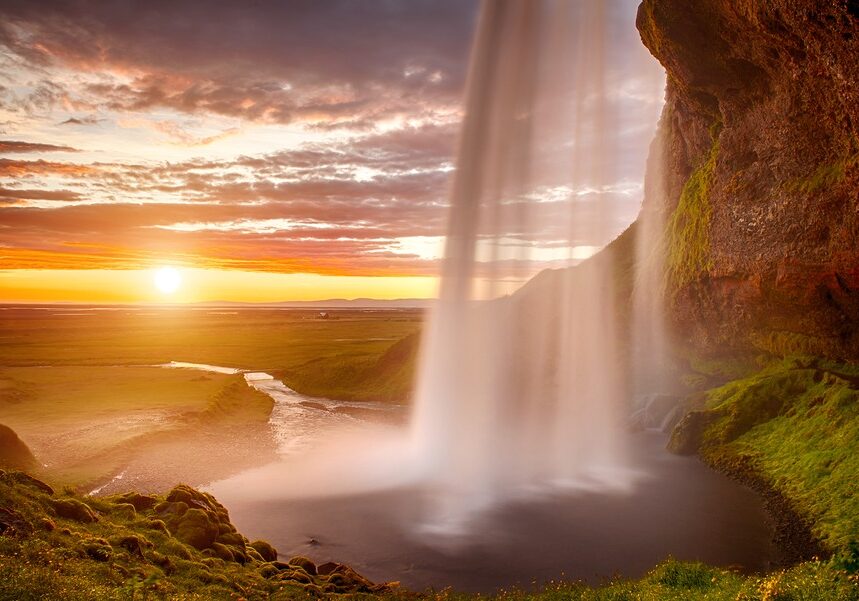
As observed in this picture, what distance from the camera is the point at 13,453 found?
30.1 m

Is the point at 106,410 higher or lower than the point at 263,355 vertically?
higher

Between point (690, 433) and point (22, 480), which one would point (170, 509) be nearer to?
point (22, 480)

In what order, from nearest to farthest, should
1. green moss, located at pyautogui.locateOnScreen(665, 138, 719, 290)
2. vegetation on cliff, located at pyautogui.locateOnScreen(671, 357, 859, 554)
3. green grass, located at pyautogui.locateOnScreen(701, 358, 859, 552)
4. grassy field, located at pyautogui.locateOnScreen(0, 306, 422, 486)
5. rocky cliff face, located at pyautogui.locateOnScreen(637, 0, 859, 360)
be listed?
green grass, located at pyautogui.locateOnScreen(701, 358, 859, 552), vegetation on cliff, located at pyautogui.locateOnScreen(671, 357, 859, 554), rocky cliff face, located at pyautogui.locateOnScreen(637, 0, 859, 360), grassy field, located at pyautogui.locateOnScreen(0, 306, 422, 486), green moss, located at pyautogui.locateOnScreen(665, 138, 719, 290)

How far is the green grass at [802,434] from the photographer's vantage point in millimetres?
25062

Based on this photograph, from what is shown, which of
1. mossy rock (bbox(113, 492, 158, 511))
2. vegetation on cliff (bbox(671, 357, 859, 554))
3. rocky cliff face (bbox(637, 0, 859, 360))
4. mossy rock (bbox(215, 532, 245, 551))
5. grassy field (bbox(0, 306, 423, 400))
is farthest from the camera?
grassy field (bbox(0, 306, 423, 400))

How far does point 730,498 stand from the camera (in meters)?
28.8

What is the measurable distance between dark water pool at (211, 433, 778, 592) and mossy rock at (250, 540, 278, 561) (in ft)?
4.08

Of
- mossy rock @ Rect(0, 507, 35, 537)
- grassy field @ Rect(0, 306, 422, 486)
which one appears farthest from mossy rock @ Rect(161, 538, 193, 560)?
grassy field @ Rect(0, 306, 422, 486)

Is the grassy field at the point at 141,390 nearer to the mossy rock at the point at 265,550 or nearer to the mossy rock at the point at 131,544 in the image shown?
the mossy rock at the point at 265,550

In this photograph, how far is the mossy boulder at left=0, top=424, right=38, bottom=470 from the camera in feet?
96.3

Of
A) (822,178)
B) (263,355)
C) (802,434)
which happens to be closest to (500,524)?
(802,434)

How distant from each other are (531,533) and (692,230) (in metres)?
37.5

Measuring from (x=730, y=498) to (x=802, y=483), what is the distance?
3.56 meters

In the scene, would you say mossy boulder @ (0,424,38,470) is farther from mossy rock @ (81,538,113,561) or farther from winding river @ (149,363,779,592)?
mossy rock @ (81,538,113,561)
